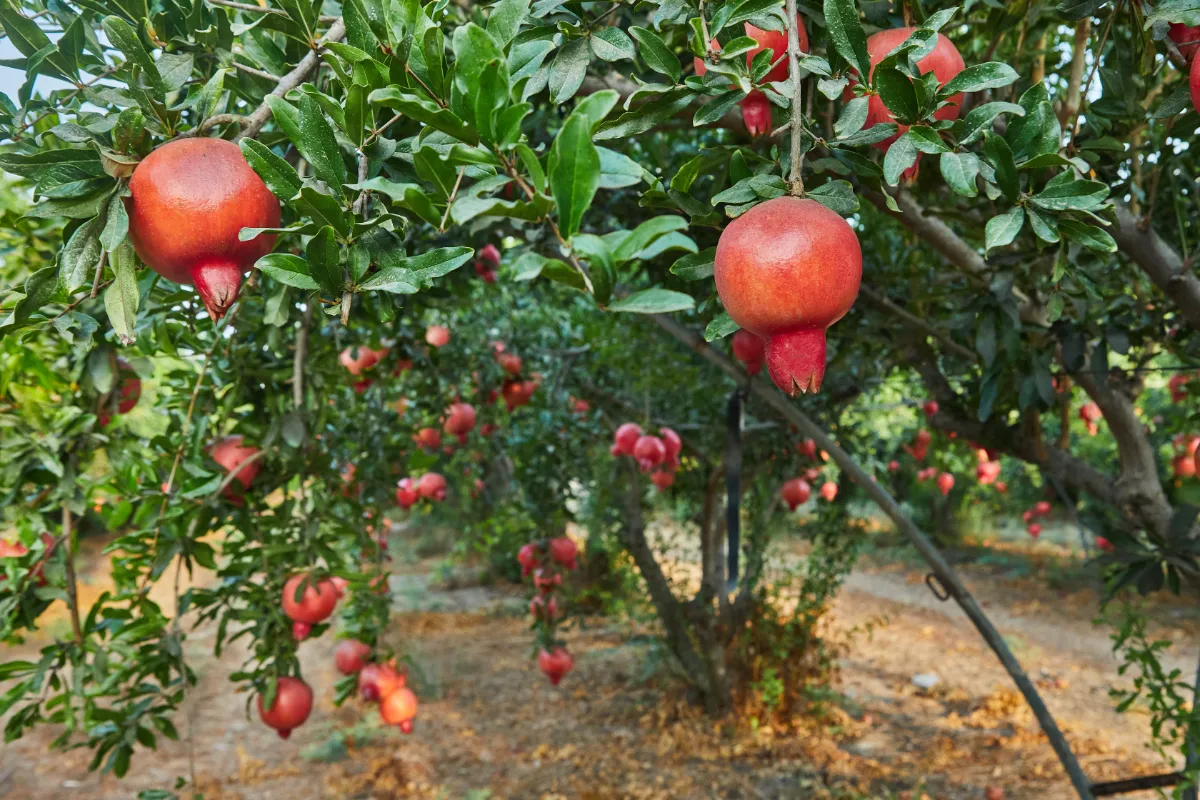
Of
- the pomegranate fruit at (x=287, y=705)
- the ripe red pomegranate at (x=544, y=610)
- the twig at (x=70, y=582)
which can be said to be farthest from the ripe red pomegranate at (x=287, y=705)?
the ripe red pomegranate at (x=544, y=610)

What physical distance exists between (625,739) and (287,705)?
3264 millimetres

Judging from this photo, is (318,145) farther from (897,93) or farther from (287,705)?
(287,705)

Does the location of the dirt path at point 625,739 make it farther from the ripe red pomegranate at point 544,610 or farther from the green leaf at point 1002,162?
the green leaf at point 1002,162

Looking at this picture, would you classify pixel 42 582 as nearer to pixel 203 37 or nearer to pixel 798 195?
pixel 203 37

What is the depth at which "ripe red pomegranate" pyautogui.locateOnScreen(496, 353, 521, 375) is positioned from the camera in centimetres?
342

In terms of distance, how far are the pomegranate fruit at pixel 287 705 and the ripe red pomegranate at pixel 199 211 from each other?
1163 millimetres

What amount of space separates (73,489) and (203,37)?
1.05 meters

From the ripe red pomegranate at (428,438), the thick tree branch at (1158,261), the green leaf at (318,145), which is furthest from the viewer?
the ripe red pomegranate at (428,438)

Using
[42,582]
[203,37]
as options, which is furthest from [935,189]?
[42,582]

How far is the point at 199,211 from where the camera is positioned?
24.3 inches

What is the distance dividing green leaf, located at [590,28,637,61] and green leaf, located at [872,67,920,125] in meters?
0.24

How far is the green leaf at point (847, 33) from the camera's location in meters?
0.65

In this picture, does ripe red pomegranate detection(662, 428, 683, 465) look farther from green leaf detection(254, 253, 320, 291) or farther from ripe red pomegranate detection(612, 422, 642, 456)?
green leaf detection(254, 253, 320, 291)

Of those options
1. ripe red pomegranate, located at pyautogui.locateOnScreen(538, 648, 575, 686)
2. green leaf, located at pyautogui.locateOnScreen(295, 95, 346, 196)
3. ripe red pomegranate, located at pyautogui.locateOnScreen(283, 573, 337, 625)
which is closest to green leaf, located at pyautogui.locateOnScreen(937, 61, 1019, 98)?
green leaf, located at pyautogui.locateOnScreen(295, 95, 346, 196)
